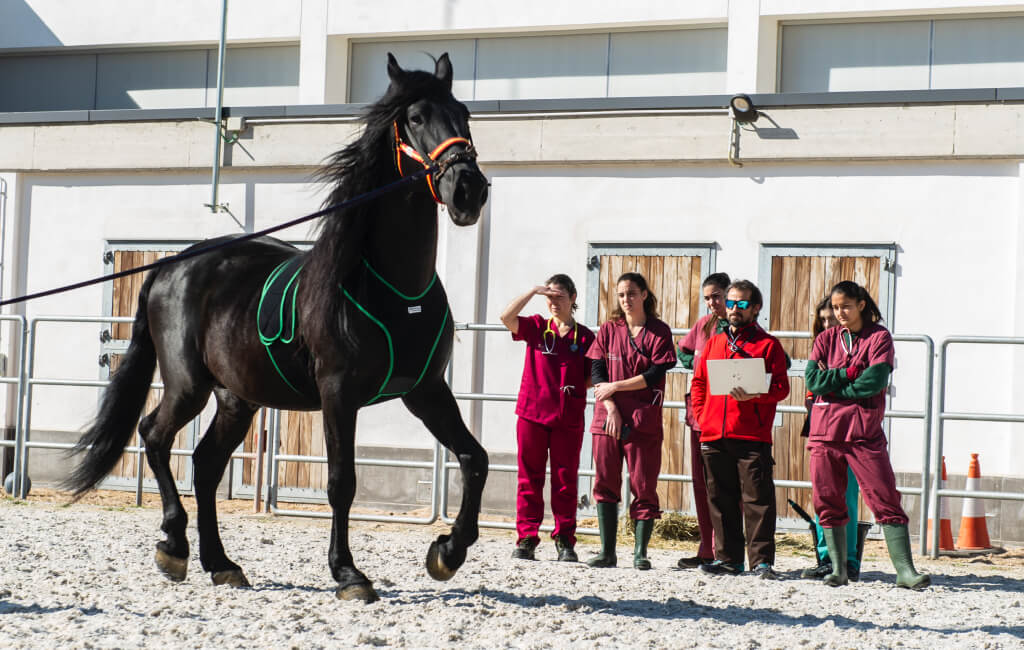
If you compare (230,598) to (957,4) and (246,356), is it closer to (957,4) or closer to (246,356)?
(246,356)

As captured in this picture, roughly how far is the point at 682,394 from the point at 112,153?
5.74 m

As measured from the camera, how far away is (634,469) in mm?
6539

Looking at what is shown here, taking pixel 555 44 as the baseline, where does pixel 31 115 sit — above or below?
below

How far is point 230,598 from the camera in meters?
4.98

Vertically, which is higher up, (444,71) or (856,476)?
(444,71)

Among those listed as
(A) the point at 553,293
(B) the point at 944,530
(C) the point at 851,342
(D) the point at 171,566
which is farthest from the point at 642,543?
(D) the point at 171,566

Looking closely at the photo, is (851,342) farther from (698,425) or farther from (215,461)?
(215,461)

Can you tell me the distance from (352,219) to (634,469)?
2536 mm

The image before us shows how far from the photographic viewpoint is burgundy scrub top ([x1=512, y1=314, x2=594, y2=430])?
Result: 21.9 ft

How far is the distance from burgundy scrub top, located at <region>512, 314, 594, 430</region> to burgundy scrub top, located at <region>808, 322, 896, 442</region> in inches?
53.7

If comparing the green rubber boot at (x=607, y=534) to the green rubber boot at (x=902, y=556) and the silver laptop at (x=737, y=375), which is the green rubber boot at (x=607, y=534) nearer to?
the silver laptop at (x=737, y=375)

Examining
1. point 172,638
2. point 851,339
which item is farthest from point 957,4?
point 172,638

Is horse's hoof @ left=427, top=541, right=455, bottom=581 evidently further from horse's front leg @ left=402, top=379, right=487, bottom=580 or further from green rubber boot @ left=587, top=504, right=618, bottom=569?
green rubber boot @ left=587, top=504, right=618, bottom=569

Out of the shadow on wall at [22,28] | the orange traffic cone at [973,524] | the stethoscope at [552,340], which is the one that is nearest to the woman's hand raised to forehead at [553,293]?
the stethoscope at [552,340]
